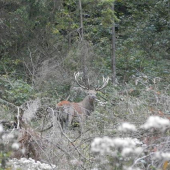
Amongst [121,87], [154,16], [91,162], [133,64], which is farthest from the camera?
[154,16]

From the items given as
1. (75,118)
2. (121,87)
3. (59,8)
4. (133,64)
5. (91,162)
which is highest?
(59,8)

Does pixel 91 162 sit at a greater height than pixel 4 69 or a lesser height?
lesser

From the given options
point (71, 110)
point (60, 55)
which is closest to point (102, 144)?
point (71, 110)

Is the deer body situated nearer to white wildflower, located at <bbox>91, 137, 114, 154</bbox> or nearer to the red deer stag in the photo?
the red deer stag

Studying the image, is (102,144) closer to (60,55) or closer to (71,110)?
(71,110)

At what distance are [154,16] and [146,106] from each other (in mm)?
15010

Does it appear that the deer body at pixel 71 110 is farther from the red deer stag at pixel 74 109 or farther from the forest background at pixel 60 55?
the forest background at pixel 60 55

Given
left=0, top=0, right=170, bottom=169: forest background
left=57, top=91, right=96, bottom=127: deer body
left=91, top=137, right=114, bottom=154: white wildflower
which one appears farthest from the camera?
left=0, top=0, right=170, bottom=169: forest background

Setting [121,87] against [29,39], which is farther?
[29,39]

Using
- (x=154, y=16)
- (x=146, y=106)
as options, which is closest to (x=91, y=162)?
(x=146, y=106)

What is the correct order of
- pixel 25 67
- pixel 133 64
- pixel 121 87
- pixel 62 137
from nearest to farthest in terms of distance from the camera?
pixel 62 137, pixel 121 87, pixel 25 67, pixel 133 64

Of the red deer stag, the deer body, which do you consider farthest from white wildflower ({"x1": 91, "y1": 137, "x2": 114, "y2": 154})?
the deer body

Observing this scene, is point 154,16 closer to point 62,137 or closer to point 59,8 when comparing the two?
point 59,8

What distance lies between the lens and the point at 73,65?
52.1 ft
